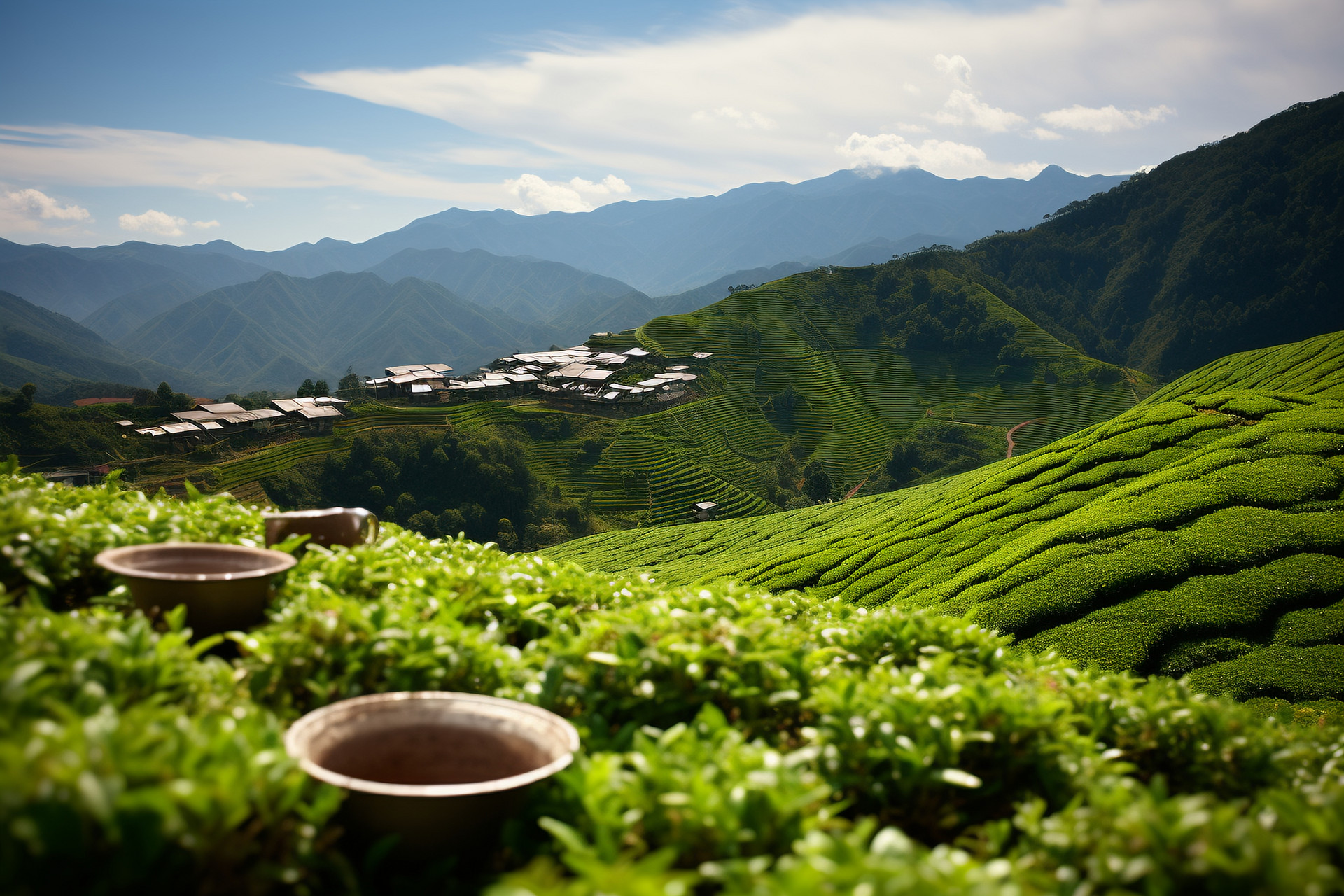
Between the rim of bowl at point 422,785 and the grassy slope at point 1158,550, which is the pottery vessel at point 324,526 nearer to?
the rim of bowl at point 422,785

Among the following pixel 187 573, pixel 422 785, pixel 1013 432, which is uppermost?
pixel 187 573

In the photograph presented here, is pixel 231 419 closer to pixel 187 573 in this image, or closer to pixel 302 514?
pixel 302 514

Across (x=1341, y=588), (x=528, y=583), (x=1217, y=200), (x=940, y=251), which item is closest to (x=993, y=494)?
(x=1341, y=588)

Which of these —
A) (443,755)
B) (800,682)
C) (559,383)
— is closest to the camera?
(443,755)

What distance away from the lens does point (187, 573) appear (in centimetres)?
398

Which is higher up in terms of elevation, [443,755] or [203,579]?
[203,579]

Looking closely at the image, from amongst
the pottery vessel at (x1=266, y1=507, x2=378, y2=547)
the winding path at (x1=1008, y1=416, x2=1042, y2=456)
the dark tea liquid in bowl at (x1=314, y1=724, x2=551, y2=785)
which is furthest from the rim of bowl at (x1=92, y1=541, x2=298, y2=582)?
the winding path at (x1=1008, y1=416, x2=1042, y2=456)

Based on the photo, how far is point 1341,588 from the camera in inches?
375

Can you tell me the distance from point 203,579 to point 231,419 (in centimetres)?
6166

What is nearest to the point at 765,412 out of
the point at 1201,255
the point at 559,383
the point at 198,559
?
the point at 559,383

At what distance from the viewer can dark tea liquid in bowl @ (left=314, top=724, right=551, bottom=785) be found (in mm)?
2621

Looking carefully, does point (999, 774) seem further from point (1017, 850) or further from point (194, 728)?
point (194, 728)

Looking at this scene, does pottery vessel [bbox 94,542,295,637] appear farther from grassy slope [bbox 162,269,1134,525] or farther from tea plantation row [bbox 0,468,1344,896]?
grassy slope [bbox 162,269,1134,525]

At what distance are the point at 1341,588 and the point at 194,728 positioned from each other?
13063 millimetres
